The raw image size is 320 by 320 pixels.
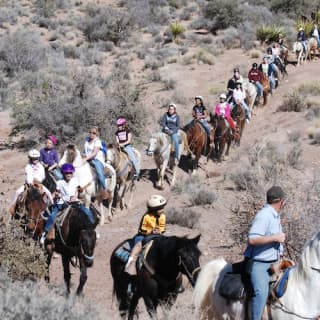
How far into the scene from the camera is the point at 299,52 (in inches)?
1276

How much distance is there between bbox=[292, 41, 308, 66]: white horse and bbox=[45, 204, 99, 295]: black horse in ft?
74.8

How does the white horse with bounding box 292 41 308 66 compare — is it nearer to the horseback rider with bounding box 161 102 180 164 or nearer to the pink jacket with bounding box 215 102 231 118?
the pink jacket with bounding box 215 102 231 118

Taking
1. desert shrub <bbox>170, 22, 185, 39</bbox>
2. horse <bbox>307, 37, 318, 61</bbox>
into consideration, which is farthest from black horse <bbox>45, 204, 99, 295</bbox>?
desert shrub <bbox>170, 22, 185, 39</bbox>

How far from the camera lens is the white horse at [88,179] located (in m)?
14.4

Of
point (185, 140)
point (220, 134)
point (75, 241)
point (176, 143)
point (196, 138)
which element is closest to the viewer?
point (75, 241)

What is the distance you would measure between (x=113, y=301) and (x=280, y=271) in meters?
3.49

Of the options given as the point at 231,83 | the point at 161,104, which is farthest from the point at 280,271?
the point at 161,104

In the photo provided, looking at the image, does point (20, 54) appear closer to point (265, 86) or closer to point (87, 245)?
point (265, 86)

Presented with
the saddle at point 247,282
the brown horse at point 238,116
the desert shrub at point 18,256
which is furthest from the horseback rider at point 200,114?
the saddle at point 247,282

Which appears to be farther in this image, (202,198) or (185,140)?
(185,140)

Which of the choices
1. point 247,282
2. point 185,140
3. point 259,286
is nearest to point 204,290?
point 247,282

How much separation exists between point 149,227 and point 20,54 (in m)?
26.0

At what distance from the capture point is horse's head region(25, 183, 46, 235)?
12351 millimetres

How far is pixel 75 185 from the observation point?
12086 mm
